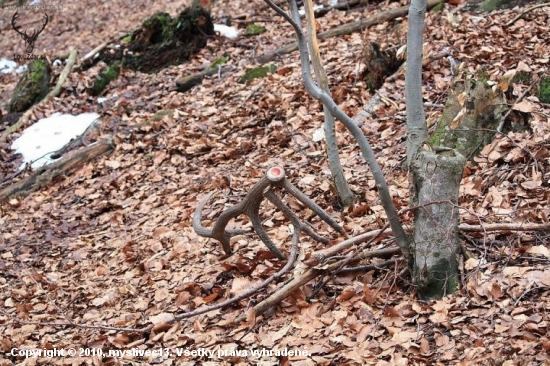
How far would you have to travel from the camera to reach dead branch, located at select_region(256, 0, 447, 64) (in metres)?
9.06

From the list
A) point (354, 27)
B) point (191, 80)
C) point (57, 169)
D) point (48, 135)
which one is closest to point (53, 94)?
point (48, 135)

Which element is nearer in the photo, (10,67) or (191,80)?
(191,80)

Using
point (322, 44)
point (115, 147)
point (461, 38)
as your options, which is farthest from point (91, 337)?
point (322, 44)

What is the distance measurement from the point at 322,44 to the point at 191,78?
215 cm

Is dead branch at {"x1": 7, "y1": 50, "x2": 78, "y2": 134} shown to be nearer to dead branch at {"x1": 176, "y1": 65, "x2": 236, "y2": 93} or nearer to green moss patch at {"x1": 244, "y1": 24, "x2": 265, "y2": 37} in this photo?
dead branch at {"x1": 176, "y1": 65, "x2": 236, "y2": 93}

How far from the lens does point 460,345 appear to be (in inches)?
128

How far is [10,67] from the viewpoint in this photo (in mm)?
14414

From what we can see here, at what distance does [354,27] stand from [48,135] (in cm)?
510

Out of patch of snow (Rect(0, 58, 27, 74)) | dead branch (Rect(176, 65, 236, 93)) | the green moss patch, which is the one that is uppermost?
patch of snow (Rect(0, 58, 27, 74))

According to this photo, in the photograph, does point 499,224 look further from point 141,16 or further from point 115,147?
point 141,16

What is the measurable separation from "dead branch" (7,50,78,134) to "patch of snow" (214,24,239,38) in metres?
2.95

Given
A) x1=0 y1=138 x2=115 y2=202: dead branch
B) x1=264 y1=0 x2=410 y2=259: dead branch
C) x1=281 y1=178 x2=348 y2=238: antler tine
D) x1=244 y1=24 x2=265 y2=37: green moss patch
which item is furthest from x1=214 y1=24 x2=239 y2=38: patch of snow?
x1=264 y1=0 x2=410 y2=259: dead branch

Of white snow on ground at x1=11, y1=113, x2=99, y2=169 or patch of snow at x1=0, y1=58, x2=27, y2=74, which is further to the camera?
patch of snow at x1=0, y1=58, x2=27, y2=74

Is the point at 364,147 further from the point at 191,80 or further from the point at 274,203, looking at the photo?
the point at 191,80
